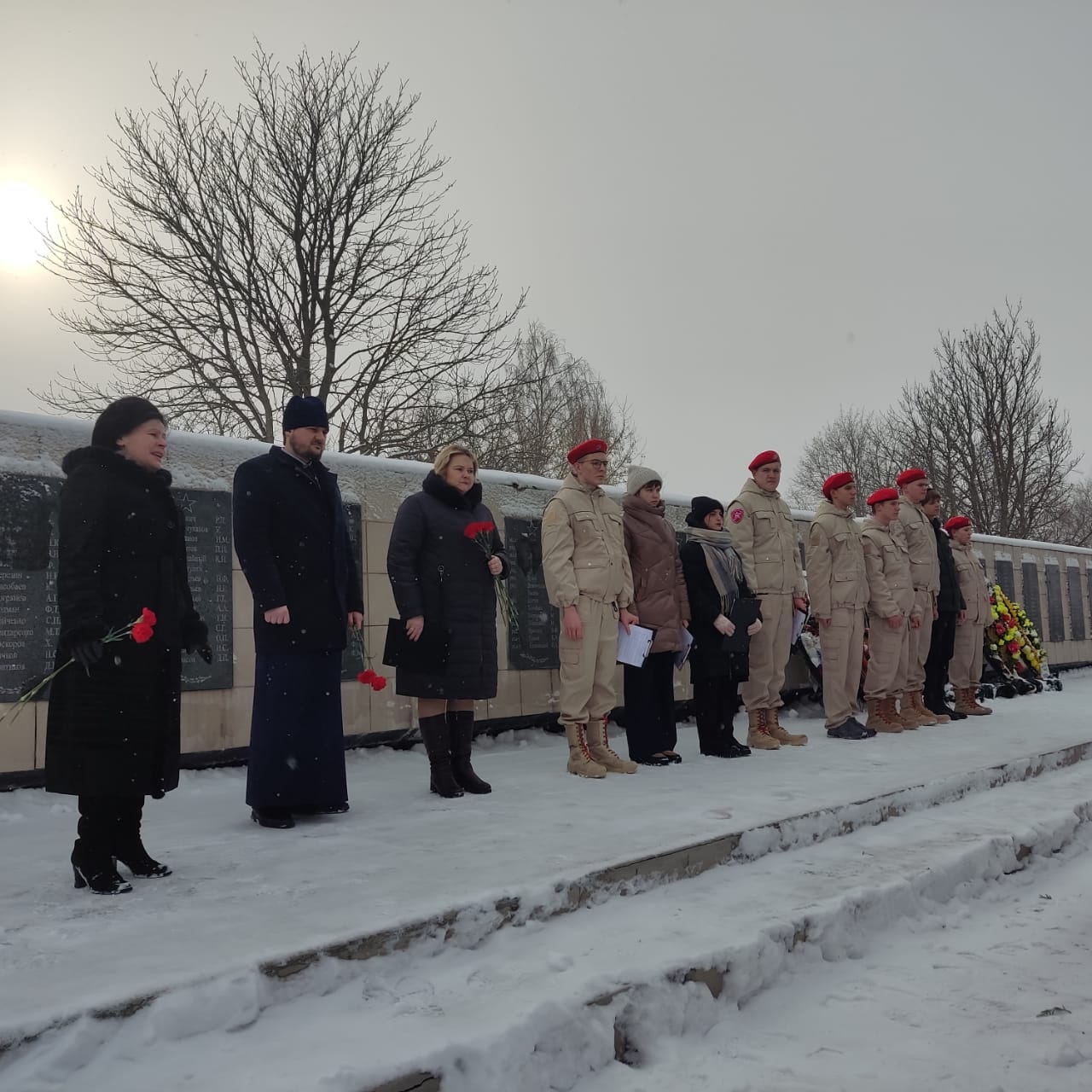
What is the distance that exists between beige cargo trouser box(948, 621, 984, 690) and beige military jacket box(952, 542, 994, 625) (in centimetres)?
9

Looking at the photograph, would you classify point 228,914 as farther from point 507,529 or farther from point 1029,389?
point 1029,389

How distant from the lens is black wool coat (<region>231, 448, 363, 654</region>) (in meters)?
4.15

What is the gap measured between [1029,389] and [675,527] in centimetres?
2315

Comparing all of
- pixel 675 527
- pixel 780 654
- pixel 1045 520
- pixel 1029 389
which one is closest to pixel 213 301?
pixel 675 527

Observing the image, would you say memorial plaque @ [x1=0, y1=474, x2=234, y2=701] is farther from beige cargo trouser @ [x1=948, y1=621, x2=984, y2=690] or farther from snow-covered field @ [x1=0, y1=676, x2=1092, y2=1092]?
beige cargo trouser @ [x1=948, y1=621, x2=984, y2=690]

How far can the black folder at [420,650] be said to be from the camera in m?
4.81

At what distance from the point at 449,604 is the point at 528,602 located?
2.44 metres

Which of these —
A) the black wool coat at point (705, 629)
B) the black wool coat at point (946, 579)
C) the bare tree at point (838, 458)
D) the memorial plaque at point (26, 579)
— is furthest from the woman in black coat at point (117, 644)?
the bare tree at point (838, 458)

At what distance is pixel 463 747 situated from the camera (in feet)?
16.4

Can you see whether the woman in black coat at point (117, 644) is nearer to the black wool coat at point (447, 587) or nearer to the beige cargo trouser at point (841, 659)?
the black wool coat at point (447, 587)

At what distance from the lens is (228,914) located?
2812 mm

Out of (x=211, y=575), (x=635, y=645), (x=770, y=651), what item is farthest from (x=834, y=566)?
(x=211, y=575)

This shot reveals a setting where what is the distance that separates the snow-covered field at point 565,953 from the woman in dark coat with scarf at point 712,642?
5.42 feet

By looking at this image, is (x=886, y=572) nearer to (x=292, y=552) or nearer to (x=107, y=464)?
(x=292, y=552)
